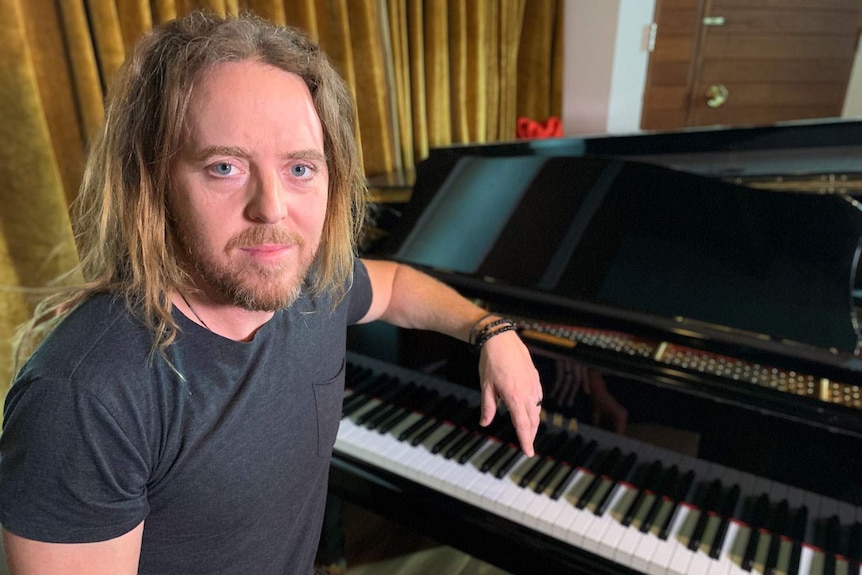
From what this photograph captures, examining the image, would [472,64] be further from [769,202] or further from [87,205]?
[87,205]

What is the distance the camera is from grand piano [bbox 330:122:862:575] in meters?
1.11

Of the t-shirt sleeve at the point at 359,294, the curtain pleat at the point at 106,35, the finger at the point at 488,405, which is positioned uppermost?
the curtain pleat at the point at 106,35

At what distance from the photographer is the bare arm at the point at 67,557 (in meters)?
0.71

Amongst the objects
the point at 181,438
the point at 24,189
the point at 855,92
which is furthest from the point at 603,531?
the point at 855,92

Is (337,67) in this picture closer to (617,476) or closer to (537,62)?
(537,62)

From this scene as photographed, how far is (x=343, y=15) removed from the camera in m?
2.06

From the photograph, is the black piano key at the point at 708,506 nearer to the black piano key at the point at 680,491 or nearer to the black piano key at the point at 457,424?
the black piano key at the point at 680,491

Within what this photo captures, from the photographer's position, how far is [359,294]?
1.25 m

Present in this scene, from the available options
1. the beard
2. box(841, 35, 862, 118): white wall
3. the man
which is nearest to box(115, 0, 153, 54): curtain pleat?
the man

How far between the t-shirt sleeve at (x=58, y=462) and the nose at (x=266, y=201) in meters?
0.31

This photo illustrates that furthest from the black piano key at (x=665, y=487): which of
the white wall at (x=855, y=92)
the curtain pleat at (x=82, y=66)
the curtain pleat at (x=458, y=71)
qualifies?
the white wall at (x=855, y=92)

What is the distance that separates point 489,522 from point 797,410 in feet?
2.20

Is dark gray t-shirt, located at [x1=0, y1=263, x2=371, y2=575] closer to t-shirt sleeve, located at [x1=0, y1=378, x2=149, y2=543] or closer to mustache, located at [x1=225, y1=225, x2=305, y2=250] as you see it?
t-shirt sleeve, located at [x1=0, y1=378, x2=149, y2=543]

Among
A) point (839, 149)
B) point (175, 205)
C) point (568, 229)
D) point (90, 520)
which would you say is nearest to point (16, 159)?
point (175, 205)
